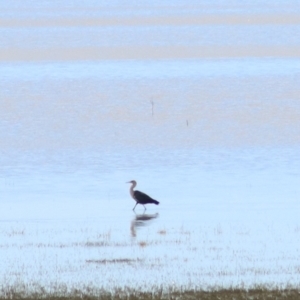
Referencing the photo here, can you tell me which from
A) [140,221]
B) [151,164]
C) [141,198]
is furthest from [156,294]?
[151,164]

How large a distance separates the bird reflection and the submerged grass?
447 cm

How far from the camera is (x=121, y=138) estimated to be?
99.3ft

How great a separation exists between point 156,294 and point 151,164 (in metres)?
14.0

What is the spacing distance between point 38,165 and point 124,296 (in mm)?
14326

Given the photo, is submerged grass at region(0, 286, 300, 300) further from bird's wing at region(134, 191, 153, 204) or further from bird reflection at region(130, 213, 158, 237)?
bird's wing at region(134, 191, 153, 204)

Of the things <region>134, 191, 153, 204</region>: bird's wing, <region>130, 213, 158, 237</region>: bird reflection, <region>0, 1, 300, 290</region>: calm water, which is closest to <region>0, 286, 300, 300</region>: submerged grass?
<region>0, 1, 300, 290</region>: calm water

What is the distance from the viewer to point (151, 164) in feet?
82.5

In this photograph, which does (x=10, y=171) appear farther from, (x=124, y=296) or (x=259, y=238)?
(x=124, y=296)

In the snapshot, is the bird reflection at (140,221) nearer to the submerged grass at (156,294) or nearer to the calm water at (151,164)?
the calm water at (151,164)

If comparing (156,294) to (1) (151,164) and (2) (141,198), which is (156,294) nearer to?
(2) (141,198)

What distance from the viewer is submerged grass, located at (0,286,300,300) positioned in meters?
11.0

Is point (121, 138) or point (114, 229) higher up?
point (121, 138)

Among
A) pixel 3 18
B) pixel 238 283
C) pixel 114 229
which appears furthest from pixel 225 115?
pixel 3 18

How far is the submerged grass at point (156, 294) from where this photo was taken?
1096 cm
